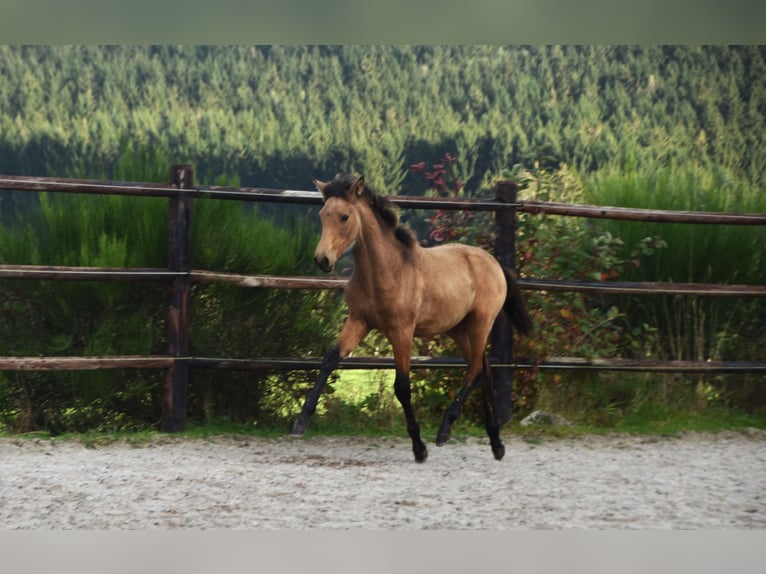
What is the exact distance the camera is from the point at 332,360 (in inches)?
184

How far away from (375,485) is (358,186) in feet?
4.21

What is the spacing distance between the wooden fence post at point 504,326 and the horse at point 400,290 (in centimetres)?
67

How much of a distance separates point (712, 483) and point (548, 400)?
1.73m

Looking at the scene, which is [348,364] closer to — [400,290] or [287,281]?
[287,281]

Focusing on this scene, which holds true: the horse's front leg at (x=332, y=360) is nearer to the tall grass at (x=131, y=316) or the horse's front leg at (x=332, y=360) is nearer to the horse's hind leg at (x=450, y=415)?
the horse's hind leg at (x=450, y=415)

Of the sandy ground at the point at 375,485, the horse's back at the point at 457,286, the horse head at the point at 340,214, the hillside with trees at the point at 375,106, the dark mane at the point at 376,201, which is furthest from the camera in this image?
the hillside with trees at the point at 375,106

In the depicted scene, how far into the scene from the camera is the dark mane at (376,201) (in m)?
4.51

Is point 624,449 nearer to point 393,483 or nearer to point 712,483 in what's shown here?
point 712,483

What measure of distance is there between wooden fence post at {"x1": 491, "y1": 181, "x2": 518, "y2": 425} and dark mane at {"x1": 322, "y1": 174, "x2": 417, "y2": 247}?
43.9 inches

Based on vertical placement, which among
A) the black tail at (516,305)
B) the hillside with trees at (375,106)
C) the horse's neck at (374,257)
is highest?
the hillside with trees at (375,106)

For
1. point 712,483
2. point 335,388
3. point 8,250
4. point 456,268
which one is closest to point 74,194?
point 8,250

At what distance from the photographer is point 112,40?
4.89m

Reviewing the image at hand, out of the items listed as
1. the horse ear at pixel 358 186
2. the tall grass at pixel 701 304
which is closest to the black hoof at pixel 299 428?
the horse ear at pixel 358 186

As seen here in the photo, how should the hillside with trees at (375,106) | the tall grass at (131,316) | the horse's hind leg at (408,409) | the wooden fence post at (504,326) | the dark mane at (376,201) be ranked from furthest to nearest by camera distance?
1. the hillside with trees at (375,106)
2. the wooden fence post at (504,326)
3. the tall grass at (131,316)
4. the horse's hind leg at (408,409)
5. the dark mane at (376,201)
